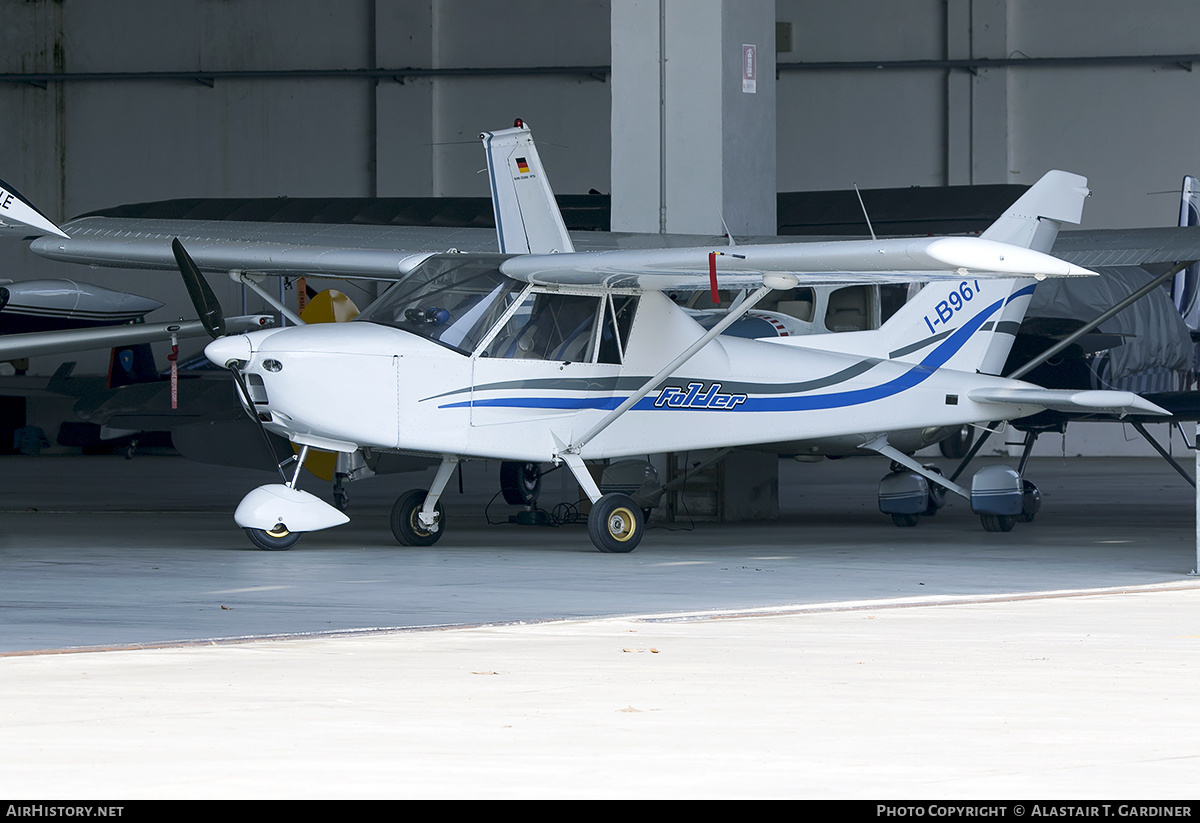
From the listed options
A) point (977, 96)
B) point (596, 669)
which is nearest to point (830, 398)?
point (596, 669)

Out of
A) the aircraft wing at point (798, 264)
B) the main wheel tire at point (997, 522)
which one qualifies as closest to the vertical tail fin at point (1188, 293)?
the main wheel tire at point (997, 522)

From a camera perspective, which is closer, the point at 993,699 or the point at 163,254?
the point at 993,699

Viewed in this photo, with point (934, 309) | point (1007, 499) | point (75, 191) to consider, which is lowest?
point (1007, 499)

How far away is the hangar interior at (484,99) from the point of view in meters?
30.6

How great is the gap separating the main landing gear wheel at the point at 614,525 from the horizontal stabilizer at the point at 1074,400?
308 cm

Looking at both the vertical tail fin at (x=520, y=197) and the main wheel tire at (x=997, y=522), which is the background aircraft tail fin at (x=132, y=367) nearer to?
the vertical tail fin at (x=520, y=197)

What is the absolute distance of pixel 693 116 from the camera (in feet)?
49.2

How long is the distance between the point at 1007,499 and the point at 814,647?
24.0 feet

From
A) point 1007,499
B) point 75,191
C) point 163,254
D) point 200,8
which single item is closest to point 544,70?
point 200,8

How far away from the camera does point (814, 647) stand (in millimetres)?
6332

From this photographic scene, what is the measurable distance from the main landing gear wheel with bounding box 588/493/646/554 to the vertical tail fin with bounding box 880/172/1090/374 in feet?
10.0

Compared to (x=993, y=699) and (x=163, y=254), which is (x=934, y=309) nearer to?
(x=163, y=254)

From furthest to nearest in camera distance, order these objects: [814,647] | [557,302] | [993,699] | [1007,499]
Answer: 1. [1007,499]
2. [557,302]
3. [814,647]
4. [993,699]

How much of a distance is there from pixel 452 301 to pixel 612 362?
124cm
